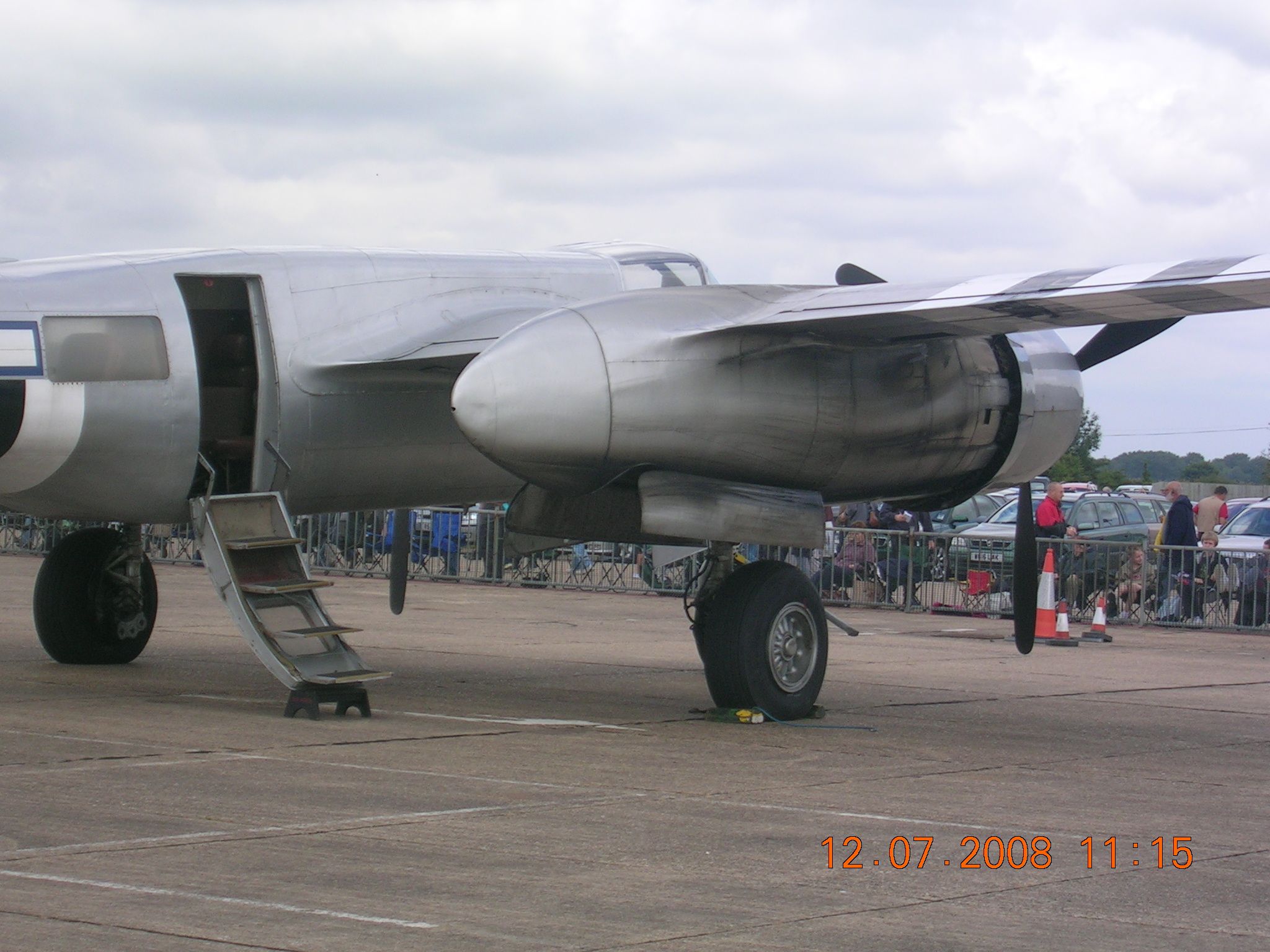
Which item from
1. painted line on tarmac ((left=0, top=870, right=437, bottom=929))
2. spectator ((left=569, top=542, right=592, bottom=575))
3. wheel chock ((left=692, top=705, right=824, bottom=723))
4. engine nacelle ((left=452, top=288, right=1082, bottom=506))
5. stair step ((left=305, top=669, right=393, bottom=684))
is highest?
engine nacelle ((left=452, top=288, right=1082, bottom=506))

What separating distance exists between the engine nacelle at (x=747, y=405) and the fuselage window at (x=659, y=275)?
213 cm

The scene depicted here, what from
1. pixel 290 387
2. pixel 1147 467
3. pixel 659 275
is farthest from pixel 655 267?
pixel 1147 467

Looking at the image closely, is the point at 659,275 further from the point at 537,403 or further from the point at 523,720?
the point at 523,720

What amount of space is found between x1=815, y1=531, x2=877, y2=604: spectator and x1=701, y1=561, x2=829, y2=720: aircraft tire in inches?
564

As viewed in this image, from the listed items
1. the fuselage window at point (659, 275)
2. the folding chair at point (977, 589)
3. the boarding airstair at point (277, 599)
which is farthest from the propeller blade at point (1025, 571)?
the folding chair at point (977, 589)

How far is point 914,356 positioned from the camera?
37.8ft

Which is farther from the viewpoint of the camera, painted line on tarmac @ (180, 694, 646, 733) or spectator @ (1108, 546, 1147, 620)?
spectator @ (1108, 546, 1147, 620)

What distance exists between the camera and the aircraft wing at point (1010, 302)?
372 inches

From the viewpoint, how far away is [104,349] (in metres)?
10.9

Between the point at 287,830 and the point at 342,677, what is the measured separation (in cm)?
380

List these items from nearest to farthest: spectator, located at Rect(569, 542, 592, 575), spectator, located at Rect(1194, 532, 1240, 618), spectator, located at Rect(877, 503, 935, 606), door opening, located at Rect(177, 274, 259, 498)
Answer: door opening, located at Rect(177, 274, 259, 498), spectator, located at Rect(1194, 532, 1240, 618), spectator, located at Rect(877, 503, 935, 606), spectator, located at Rect(569, 542, 592, 575)

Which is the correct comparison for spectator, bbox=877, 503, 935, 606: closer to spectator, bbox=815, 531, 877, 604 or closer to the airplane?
spectator, bbox=815, 531, 877, 604

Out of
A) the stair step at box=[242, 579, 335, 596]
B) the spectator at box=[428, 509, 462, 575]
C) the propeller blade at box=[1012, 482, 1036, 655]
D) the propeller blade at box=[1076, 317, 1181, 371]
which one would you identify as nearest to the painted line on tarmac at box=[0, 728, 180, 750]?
the stair step at box=[242, 579, 335, 596]

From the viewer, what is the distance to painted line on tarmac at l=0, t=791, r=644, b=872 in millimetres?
6473
